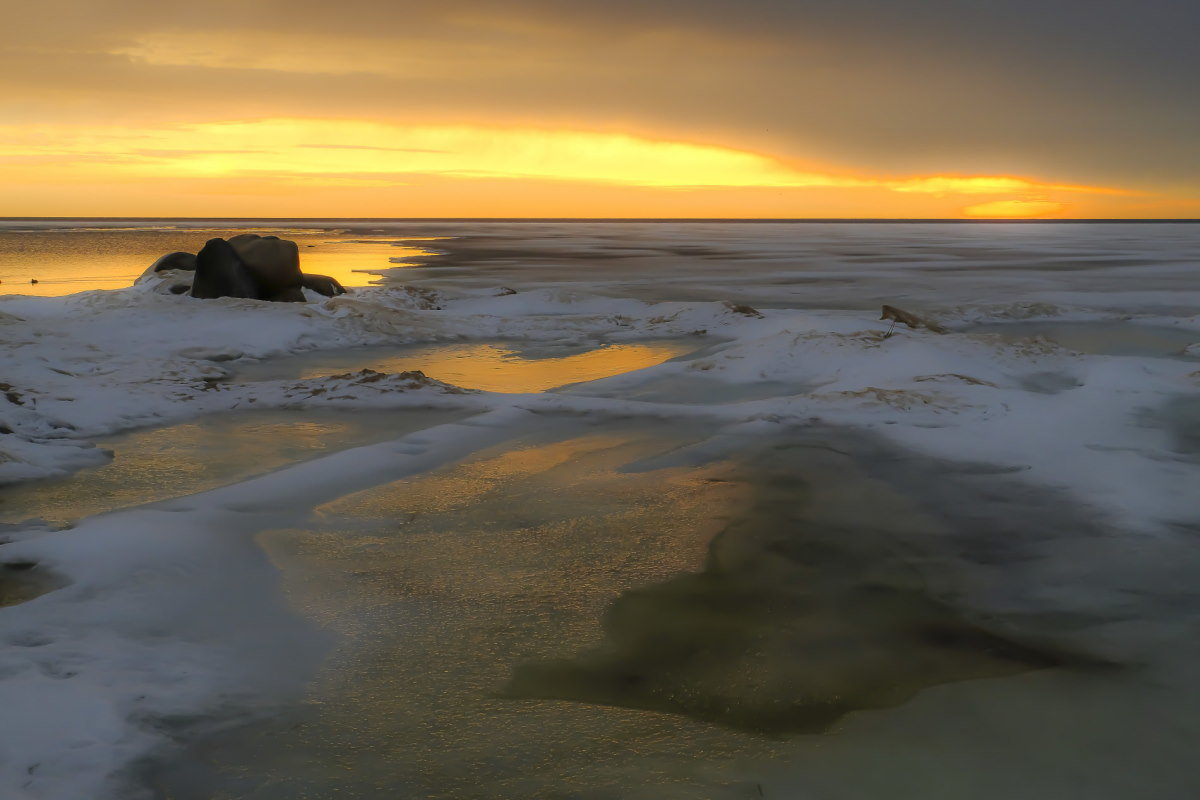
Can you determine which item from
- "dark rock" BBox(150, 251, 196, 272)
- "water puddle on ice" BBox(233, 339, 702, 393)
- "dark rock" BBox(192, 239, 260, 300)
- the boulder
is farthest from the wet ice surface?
"dark rock" BBox(150, 251, 196, 272)

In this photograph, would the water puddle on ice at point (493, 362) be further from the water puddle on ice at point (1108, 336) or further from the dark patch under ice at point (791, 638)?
the dark patch under ice at point (791, 638)

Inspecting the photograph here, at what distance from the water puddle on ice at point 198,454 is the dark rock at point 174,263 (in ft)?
37.6

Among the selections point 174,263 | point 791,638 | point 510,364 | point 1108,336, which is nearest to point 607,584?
point 791,638

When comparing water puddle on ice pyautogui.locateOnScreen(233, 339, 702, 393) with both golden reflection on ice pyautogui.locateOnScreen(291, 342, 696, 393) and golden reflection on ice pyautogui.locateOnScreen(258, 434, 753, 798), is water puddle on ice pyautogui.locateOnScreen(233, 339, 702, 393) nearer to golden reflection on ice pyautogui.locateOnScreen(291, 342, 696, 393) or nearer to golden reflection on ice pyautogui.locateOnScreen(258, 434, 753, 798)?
golden reflection on ice pyautogui.locateOnScreen(291, 342, 696, 393)

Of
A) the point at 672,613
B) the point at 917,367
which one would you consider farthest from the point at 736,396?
the point at 672,613

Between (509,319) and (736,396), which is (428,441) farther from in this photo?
(509,319)

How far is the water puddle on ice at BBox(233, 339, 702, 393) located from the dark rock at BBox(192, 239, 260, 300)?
Result: 3851 millimetres

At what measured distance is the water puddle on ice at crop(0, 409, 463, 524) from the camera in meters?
4.94

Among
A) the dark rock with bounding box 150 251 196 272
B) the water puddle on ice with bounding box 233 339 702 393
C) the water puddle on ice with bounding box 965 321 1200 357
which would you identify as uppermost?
the dark rock with bounding box 150 251 196 272

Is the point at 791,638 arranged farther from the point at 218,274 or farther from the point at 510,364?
the point at 218,274

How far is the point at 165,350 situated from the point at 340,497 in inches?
264

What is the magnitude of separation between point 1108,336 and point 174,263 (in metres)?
16.6

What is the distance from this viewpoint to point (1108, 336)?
486 inches

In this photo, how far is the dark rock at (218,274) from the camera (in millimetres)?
13906
